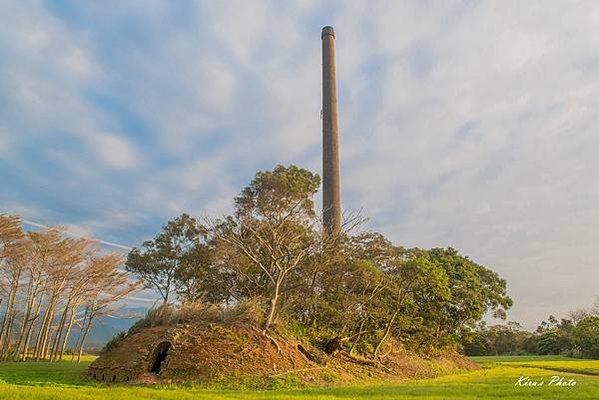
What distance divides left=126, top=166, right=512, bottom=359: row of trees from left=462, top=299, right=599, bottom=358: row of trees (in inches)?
989

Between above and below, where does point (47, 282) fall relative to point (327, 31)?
below

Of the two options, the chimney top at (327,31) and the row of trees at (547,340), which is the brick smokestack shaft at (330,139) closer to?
the chimney top at (327,31)

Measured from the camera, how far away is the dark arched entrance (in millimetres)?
15805

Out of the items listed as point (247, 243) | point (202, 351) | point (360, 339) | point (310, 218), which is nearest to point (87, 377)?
point (202, 351)

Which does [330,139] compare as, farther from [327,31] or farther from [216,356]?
[216,356]

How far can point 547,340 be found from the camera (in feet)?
204

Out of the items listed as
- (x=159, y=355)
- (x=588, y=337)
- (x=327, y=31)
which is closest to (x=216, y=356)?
(x=159, y=355)

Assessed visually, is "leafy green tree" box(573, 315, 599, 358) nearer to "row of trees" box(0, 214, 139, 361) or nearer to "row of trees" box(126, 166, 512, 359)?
"row of trees" box(126, 166, 512, 359)

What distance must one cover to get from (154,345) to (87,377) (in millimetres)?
2681

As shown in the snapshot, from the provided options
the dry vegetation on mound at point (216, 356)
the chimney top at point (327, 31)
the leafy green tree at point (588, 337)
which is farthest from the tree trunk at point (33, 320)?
the leafy green tree at point (588, 337)

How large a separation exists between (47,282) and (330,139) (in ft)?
73.7

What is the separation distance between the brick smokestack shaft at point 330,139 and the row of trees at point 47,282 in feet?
59.0

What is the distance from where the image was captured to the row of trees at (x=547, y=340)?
5117cm

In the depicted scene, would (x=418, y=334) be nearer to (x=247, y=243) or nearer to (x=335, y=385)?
(x=247, y=243)
